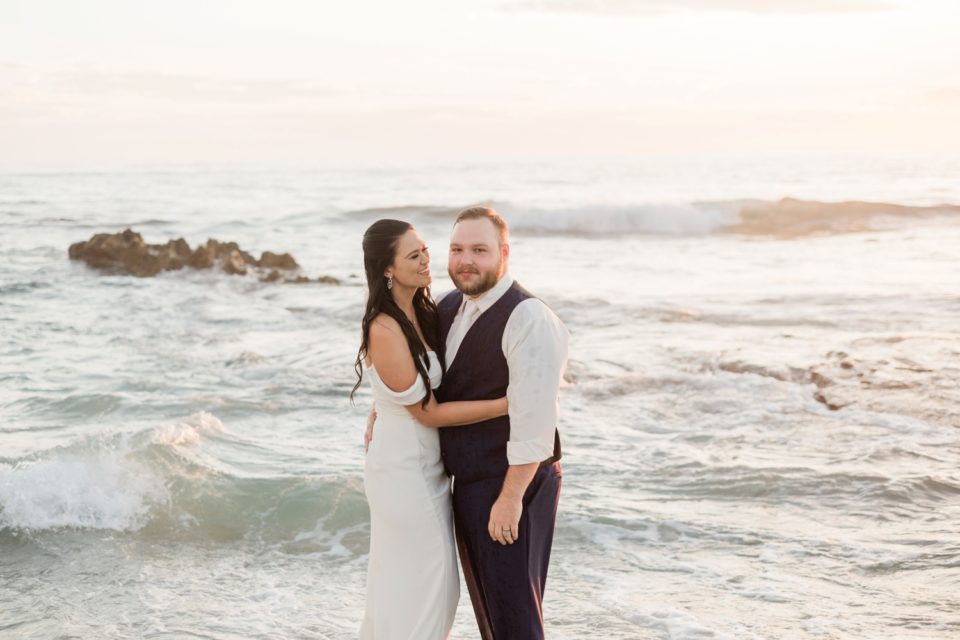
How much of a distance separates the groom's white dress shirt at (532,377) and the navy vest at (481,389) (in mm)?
59

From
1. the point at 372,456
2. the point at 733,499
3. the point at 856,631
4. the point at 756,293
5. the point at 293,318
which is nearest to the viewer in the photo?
the point at 372,456

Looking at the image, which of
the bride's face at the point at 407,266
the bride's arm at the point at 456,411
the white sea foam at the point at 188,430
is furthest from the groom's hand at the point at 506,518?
the white sea foam at the point at 188,430

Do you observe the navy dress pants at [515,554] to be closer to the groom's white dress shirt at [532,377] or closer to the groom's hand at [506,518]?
the groom's hand at [506,518]

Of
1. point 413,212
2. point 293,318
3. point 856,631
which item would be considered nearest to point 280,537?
point 856,631

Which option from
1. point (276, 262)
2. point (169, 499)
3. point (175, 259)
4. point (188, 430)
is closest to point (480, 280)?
point (169, 499)

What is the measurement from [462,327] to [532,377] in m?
0.43

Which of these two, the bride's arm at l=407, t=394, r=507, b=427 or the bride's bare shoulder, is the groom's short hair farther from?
the bride's arm at l=407, t=394, r=507, b=427

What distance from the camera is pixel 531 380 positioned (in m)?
3.40

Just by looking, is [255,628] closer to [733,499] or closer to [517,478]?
[517,478]

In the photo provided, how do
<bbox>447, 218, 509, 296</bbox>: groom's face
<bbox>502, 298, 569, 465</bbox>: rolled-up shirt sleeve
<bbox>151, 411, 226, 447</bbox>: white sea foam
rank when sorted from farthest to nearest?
<bbox>151, 411, 226, 447</bbox>: white sea foam, <bbox>447, 218, 509, 296</bbox>: groom's face, <bbox>502, 298, 569, 465</bbox>: rolled-up shirt sleeve

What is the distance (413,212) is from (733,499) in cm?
3234

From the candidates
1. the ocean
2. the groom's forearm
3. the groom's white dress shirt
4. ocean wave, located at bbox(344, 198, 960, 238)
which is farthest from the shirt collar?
ocean wave, located at bbox(344, 198, 960, 238)

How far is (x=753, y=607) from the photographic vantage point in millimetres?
5367

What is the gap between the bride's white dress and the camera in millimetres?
3770
